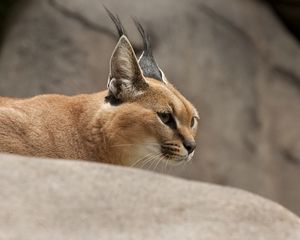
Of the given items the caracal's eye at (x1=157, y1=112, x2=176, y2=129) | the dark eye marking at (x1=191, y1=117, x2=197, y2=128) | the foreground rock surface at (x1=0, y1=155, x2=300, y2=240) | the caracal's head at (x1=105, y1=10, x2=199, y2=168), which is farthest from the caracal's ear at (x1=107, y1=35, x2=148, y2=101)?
the foreground rock surface at (x1=0, y1=155, x2=300, y2=240)

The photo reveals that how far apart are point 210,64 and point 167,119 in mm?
3198

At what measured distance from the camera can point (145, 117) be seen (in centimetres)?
512

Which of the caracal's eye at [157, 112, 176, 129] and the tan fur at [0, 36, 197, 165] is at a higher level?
the caracal's eye at [157, 112, 176, 129]

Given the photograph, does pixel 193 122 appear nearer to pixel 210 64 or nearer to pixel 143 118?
pixel 143 118

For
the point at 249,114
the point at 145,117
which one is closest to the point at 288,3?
the point at 249,114

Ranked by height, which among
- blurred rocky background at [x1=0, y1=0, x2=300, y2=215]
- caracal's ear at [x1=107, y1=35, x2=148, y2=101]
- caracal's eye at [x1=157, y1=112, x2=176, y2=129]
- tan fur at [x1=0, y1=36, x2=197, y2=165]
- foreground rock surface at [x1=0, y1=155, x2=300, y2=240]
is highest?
foreground rock surface at [x1=0, y1=155, x2=300, y2=240]

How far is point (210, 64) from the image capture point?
825 centimetres

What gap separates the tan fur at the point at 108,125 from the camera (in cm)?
503

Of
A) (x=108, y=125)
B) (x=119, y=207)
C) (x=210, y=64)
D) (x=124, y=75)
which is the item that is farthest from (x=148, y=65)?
(x=210, y=64)

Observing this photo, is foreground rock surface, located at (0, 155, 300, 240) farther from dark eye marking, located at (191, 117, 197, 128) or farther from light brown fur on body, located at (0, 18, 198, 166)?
dark eye marking, located at (191, 117, 197, 128)

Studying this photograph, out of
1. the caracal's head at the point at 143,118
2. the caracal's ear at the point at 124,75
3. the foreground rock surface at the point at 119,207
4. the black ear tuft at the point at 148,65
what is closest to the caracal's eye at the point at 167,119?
the caracal's head at the point at 143,118

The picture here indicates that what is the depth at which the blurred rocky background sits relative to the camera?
25.4 feet

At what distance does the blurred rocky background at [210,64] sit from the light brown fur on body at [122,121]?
243 cm

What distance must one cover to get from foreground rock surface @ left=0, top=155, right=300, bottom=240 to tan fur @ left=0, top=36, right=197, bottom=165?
1.16 meters
